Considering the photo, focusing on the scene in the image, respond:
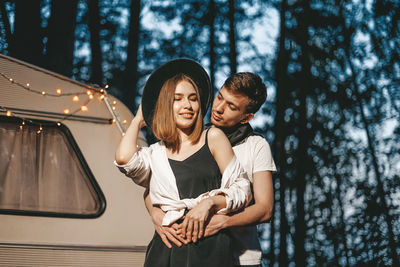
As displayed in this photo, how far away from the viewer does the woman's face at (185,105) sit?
2.38 metres

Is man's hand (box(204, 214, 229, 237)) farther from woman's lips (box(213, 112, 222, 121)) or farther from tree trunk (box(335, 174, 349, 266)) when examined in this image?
tree trunk (box(335, 174, 349, 266))

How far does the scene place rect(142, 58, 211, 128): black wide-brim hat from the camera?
252cm

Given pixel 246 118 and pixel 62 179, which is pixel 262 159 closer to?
pixel 246 118

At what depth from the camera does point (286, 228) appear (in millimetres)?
10016

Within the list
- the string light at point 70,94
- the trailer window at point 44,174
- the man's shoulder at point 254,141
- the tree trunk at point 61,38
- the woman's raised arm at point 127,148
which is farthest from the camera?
the tree trunk at point 61,38

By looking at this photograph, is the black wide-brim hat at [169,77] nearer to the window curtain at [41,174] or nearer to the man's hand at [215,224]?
the man's hand at [215,224]

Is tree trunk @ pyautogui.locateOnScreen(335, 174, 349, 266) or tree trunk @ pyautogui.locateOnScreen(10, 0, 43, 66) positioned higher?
tree trunk @ pyautogui.locateOnScreen(10, 0, 43, 66)

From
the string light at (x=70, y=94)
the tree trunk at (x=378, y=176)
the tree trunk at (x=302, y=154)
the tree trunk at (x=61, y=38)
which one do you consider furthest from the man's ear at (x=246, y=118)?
the tree trunk at (x=302, y=154)

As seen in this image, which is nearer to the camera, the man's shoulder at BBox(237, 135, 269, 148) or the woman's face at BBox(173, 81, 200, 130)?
the woman's face at BBox(173, 81, 200, 130)

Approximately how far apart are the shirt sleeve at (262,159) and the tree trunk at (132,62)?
718 cm

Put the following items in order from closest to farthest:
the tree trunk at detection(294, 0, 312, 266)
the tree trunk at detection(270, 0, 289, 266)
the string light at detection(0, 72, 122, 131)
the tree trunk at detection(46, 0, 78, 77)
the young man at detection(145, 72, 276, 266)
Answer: the young man at detection(145, 72, 276, 266), the string light at detection(0, 72, 122, 131), the tree trunk at detection(46, 0, 78, 77), the tree trunk at detection(294, 0, 312, 266), the tree trunk at detection(270, 0, 289, 266)

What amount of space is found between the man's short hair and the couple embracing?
319 mm

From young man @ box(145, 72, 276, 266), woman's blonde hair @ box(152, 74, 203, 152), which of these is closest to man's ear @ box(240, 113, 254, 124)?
young man @ box(145, 72, 276, 266)

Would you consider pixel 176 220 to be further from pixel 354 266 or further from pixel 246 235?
pixel 354 266
